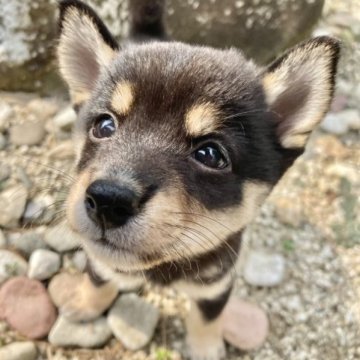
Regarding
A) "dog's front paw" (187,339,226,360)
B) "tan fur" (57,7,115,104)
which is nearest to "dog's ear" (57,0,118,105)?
"tan fur" (57,7,115,104)

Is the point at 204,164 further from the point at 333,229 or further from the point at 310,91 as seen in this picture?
the point at 333,229

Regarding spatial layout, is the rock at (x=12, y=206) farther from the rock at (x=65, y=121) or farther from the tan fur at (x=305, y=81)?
the tan fur at (x=305, y=81)

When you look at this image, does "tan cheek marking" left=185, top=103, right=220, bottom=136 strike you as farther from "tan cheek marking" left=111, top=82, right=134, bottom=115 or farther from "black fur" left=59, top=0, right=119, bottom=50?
"black fur" left=59, top=0, right=119, bottom=50

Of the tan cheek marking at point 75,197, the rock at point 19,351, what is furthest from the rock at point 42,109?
the tan cheek marking at point 75,197

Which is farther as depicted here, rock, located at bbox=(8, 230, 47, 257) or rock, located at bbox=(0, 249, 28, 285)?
rock, located at bbox=(8, 230, 47, 257)

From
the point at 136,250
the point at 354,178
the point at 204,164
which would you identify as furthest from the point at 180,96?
the point at 354,178

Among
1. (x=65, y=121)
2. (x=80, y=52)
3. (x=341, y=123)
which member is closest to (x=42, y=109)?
(x=65, y=121)
